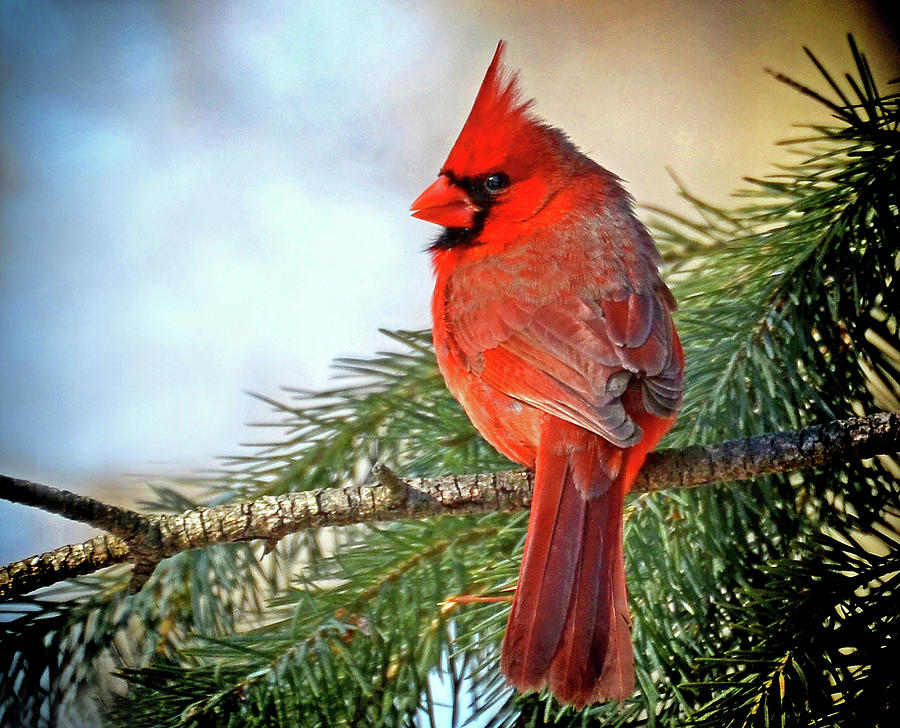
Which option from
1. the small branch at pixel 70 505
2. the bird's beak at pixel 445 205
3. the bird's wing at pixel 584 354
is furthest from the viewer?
the bird's beak at pixel 445 205

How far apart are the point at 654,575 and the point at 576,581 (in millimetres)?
154

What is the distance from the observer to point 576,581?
0.80m

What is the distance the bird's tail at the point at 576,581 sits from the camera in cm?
75

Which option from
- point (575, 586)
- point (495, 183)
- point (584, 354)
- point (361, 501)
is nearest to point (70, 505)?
point (361, 501)

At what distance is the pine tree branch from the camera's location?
769mm

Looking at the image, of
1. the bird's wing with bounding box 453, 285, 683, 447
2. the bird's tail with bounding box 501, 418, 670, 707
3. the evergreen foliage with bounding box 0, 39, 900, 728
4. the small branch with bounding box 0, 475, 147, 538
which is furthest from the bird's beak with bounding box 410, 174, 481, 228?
the small branch with bounding box 0, 475, 147, 538

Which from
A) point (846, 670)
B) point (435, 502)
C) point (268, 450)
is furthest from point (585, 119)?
point (846, 670)

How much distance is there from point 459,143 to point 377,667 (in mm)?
608

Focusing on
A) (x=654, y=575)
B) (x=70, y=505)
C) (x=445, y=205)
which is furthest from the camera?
(x=445, y=205)

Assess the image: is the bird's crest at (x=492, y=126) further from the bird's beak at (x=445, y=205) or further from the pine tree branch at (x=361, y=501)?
the pine tree branch at (x=361, y=501)

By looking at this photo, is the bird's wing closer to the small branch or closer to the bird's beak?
the bird's beak

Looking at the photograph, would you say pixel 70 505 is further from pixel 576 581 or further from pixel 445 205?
pixel 445 205

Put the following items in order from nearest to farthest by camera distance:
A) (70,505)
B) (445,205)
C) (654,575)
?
(70,505)
(654,575)
(445,205)

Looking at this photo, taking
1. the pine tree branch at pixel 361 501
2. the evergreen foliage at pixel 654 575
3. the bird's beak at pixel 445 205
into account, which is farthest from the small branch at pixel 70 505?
the bird's beak at pixel 445 205
